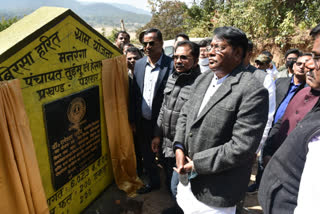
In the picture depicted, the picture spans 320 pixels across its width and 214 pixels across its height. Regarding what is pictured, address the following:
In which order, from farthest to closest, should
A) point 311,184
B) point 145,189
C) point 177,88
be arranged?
1. point 145,189
2. point 177,88
3. point 311,184

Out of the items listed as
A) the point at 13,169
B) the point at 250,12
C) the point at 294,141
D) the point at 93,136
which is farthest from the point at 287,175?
the point at 250,12

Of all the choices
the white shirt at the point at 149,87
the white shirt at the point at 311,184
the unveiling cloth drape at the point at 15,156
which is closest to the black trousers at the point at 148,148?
the white shirt at the point at 149,87

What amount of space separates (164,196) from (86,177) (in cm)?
119

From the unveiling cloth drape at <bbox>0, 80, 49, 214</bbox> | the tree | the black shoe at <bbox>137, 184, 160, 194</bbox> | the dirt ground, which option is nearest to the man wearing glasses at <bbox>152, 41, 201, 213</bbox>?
the dirt ground

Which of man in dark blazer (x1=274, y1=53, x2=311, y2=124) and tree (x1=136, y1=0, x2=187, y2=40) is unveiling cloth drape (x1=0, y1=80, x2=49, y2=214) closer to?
man in dark blazer (x1=274, y1=53, x2=311, y2=124)

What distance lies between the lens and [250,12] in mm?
11094

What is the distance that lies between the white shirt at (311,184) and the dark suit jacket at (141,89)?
2.10 meters

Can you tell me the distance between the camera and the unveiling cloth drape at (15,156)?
5.39 ft

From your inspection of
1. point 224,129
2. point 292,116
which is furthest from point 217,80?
point 292,116

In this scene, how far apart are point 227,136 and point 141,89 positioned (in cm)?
163

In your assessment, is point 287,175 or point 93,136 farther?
point 93,136

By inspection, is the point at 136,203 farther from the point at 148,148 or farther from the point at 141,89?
the point at 141,89

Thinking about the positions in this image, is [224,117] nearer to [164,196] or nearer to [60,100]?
[60,100]

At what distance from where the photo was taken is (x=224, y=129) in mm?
1601
